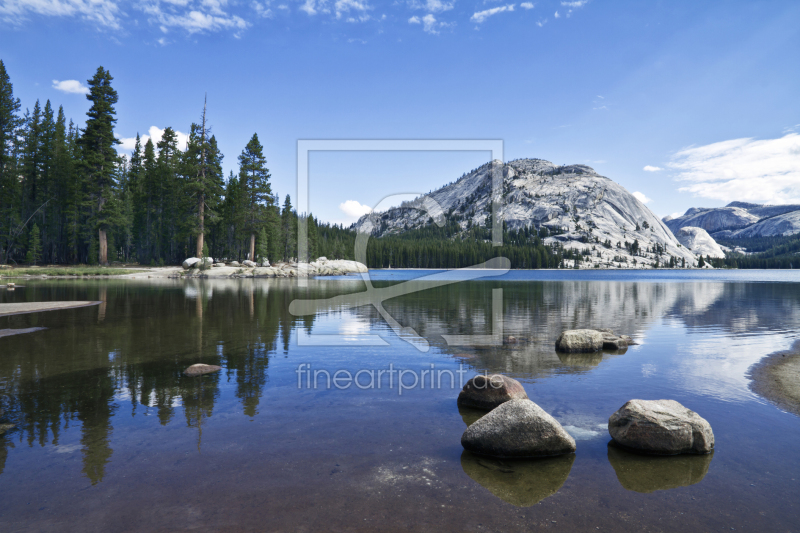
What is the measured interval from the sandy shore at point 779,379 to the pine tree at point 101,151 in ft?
253

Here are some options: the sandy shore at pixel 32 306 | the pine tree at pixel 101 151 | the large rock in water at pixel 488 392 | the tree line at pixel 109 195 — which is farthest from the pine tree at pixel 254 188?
the large rock in water at pixel 488 392

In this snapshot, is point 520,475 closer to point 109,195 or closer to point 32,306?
point 32,306

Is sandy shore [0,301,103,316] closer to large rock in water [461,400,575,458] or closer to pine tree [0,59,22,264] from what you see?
large rock in water [461,400,575,458]

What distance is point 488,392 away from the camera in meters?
11.2

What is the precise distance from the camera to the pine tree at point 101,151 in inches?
2625

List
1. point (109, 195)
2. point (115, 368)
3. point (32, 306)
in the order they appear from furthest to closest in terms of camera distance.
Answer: point (109, 195) < point (32, 306) < point (115, 368)

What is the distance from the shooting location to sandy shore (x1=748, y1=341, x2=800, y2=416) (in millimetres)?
12156

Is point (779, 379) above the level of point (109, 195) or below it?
below

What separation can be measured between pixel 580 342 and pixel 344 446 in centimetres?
1359

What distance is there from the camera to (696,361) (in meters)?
17.1

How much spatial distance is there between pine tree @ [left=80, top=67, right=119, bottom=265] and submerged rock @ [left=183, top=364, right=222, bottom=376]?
213 ft
